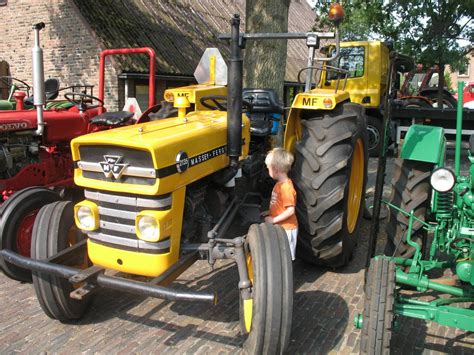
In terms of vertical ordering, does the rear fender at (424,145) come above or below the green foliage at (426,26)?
below

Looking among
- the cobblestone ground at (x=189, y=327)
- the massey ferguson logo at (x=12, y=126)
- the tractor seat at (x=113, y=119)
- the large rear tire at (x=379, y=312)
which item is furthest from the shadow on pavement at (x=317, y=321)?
the massey ferguson logo at (x=12, y=126)

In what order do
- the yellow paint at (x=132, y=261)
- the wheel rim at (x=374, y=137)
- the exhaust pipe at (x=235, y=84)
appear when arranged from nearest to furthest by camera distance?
the yellow paint at (x=132, y=261) → the exhaust pipe at (x=235, y=84) → the wheel rim at (x=374, y=137)

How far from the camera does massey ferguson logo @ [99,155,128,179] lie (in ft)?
9.11

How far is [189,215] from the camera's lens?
3.16m

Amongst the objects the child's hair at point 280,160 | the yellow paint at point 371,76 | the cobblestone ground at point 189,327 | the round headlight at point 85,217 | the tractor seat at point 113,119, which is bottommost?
the cobblestone ground at point 189,327

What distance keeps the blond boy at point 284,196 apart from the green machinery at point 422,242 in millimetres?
618

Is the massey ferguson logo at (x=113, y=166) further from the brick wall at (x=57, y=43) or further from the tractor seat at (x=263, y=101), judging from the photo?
the brick wall at (x=57, y=43)

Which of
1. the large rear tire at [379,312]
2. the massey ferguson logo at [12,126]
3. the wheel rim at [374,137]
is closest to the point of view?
the large rear tire at [379,312]

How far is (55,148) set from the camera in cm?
551

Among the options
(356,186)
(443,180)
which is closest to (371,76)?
(356,186)

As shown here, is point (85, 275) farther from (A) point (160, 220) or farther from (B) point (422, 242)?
(B) point (422, 242)

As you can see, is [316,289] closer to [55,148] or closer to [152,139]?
[152,139]

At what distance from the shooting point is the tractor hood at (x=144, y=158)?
2.73 meters

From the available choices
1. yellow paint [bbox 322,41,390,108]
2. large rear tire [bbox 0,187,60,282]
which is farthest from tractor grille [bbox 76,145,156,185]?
yellow paint [bbox 322,41,390,108]
